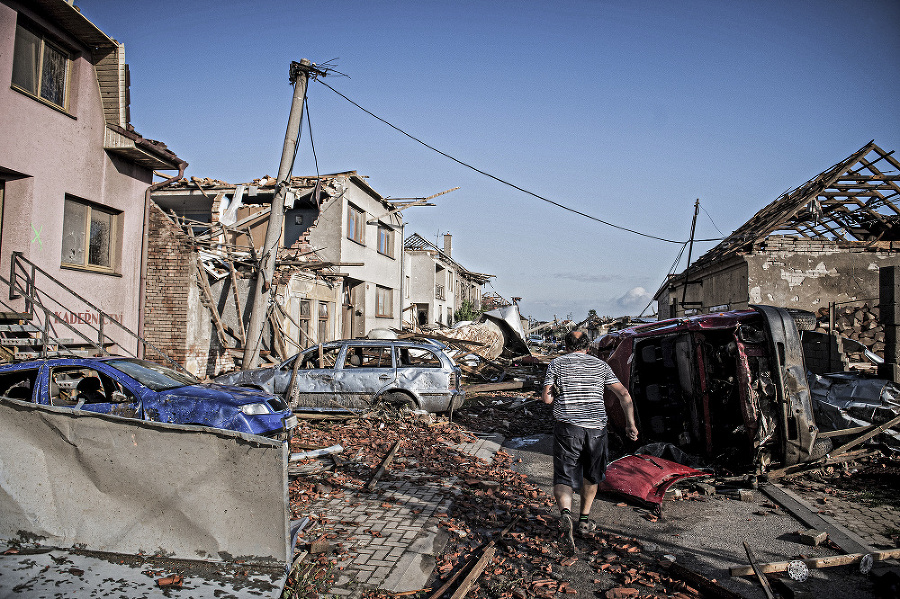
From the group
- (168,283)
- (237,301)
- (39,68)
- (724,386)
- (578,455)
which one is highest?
(39,68)

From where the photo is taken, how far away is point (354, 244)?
67.9 feet

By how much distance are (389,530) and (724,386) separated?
4.80 metres

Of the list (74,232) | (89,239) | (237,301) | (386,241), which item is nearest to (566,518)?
(74,232)

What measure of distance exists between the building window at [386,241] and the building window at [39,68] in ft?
47.9

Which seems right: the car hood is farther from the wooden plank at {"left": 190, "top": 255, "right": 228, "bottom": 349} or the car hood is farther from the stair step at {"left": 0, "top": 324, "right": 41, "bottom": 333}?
the wooden plank at {"left": 190, "top": 255, "right": 228, "bottom": 349}

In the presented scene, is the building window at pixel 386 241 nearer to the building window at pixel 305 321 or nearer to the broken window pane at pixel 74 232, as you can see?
the building window at pixel 305 321

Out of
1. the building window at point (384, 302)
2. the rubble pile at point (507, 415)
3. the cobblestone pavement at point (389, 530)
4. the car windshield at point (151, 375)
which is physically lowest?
the rubble pile at point (507, 415)

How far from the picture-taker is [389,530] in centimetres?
495

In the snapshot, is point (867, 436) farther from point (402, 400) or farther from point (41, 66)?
point (41, 66)

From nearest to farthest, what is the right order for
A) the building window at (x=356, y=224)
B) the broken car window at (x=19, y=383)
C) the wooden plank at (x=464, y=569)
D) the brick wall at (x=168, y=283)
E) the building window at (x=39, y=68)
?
the wooden plank at (x=464, y=569) < the broken car window at (x=19, y=383) < the building window at (x=39, y=68) < the brick wall at (x=168, y=283) < the building window at (x=356, y=224)

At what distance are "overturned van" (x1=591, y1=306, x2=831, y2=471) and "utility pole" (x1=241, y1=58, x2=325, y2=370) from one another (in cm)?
743

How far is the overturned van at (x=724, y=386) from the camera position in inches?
241

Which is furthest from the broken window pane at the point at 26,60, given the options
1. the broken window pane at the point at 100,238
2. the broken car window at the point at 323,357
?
the broken car window at the point at 323,357

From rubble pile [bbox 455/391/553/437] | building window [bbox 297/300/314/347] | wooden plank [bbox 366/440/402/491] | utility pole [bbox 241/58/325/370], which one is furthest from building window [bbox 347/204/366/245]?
wooden plank [bbox 366/440/402/491]
